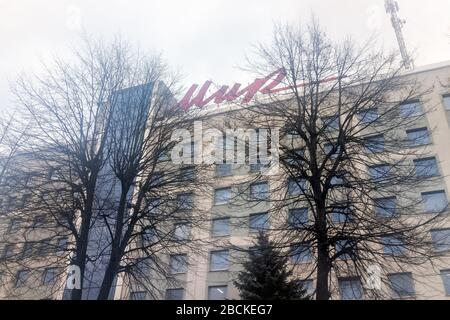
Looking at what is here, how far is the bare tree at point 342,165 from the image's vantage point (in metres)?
8.95

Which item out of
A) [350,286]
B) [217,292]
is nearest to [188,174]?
[350,286]

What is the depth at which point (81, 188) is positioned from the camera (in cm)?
1120

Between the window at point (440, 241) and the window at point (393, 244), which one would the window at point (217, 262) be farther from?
the window at point (393, 244)

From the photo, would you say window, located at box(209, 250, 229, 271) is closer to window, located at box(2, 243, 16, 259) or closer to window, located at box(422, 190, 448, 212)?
window, located at box(422, 190, 448, 212)

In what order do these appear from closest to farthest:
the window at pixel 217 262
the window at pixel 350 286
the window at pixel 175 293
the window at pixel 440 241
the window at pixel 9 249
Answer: the window at pixel 440 241 < the window at pixel 350 286 < the window at pixel 9 249 < the window at pixel 175 293 < the window at pixel 217 262

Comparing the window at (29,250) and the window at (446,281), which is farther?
the window at (446,281)

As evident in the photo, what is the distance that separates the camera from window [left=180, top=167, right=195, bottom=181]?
1182 cm

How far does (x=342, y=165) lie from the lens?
10102mm

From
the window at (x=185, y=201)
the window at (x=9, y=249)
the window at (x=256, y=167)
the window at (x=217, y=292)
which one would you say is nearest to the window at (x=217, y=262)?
the window at (x=217, y=292)

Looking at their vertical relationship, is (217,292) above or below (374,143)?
below

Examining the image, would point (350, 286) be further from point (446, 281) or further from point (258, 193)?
point (446, 281)

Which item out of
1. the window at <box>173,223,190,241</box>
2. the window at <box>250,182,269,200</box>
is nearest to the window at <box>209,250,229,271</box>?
the window at <box>173,223,190,241</box>

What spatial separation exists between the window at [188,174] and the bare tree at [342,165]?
1731 mm

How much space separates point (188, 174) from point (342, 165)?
15.1 feet
